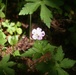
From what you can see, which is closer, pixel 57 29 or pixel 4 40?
pixel 4 40

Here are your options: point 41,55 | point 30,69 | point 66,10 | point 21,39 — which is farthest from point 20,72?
point 66,10

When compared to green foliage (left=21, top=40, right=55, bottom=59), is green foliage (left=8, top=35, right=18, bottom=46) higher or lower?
lower

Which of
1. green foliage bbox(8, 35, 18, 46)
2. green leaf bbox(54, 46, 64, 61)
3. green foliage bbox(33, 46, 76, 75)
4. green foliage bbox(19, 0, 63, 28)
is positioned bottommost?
green foliage bbox(8, 35, 18, 46)

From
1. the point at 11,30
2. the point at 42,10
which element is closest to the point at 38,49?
the point at 42,10

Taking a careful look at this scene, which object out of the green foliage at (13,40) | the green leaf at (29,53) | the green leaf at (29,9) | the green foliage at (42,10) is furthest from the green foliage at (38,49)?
the green foliage at (13,40)

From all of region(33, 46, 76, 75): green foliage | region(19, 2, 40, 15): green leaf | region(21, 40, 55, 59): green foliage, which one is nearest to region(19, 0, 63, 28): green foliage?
region(19, 2, 40, 15): green leaf

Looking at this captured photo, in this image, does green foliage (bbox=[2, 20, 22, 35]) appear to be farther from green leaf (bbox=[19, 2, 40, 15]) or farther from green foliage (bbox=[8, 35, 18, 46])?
green leaf (bbox=[19, 2, 40, 15])

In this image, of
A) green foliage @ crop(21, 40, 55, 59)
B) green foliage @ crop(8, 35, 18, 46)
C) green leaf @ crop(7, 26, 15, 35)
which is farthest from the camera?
green leaf @ crop(7, 26, 15, 35)

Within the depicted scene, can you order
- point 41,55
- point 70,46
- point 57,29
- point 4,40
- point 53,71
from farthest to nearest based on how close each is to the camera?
point 57,29
point 70,46
point 4,40
point 41,55
point 53,71

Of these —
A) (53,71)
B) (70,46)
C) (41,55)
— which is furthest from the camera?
(70,46)

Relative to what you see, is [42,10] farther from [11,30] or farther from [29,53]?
[11,30]

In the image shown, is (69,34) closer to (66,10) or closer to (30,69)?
(66,10)
